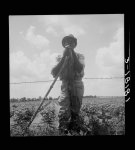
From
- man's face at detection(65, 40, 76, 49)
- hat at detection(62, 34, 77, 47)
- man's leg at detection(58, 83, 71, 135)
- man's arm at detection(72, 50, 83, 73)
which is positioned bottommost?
man's leg at detection(58, 83, 71, 135)

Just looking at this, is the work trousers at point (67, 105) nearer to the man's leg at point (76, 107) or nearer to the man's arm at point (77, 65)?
the man's leg at point (76, 107)

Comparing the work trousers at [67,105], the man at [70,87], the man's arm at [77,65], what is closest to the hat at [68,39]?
the man at [70,87]

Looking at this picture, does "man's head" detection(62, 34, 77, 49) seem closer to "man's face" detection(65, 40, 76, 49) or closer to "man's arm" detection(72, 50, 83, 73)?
"man's face" detection(65, 40, 76, 49)

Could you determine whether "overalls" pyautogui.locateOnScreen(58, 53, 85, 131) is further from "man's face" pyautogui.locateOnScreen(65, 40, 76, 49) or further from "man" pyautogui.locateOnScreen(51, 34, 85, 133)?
"man's face" pyautogui.locateOnScreen(65, 40, 76, 49)

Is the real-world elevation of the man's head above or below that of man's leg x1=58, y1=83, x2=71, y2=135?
above

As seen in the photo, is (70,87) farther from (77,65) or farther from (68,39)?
(68,39)

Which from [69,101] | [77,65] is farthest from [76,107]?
→ [77,65]

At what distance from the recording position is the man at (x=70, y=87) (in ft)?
13.1

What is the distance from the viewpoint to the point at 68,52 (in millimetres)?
3986

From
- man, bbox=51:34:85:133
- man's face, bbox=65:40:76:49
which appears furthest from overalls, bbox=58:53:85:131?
→ man's face, bbox=65:40:76:49

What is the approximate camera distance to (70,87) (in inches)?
159

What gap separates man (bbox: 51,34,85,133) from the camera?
399 centimetres
